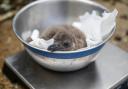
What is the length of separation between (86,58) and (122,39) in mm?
350

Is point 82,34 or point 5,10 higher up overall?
point 82,34

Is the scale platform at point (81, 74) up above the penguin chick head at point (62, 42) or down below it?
below

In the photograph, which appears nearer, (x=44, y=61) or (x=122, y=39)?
(x=44, y=61)

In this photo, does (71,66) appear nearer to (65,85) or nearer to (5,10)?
(65,85)

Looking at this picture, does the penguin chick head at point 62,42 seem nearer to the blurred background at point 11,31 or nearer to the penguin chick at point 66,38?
the penguin chick at point 66,38

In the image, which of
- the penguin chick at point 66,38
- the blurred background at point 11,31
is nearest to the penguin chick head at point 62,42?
the penguin chick at point 66,38

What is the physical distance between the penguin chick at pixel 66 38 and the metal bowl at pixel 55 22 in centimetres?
4

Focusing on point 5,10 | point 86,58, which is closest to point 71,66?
point 86,58

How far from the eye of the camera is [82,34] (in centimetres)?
88

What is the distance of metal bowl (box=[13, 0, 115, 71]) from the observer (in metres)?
0.77

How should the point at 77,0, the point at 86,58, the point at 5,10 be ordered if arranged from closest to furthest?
the point at 86,58 → the point at 77,0 → the point at 5,10

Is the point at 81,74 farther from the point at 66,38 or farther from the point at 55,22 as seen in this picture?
the point at 55,22

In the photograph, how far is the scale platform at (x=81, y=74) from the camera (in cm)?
82

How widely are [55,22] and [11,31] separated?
0.23m
